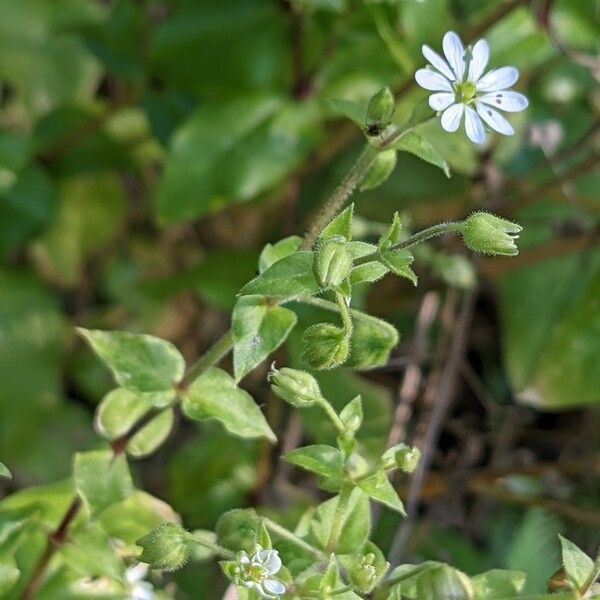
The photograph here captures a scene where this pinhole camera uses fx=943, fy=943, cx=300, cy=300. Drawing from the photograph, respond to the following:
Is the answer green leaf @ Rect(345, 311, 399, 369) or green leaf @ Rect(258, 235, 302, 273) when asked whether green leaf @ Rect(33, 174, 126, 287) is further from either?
green leaf @ Rect(345, 311, 399, 369)

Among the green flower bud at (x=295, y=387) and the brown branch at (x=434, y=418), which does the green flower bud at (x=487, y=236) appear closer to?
the green flower bud at (x=295, y=387)

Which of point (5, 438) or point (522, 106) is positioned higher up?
point (522, 106)

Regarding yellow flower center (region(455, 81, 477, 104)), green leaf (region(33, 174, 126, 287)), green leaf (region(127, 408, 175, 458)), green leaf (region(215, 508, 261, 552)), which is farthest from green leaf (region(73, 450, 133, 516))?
green leaf (region(33, 174, 126, 287))

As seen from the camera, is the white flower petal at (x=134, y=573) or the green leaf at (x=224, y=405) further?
the white flower petal at (x=134, y=573)

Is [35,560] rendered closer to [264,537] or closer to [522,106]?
[264,537]

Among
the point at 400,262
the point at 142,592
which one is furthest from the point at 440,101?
the point at 142,592

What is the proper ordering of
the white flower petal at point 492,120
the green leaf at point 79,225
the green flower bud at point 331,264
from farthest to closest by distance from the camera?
the green leaf at point 79,225 → the white flower petal at point 492,120 → the green flower bud at point 331,264

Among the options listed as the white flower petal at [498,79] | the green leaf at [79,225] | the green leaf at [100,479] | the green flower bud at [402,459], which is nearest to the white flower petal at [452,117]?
the white flower petal at [498,79]

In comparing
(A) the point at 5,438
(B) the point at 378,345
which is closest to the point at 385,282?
(A) the point at 5,438
